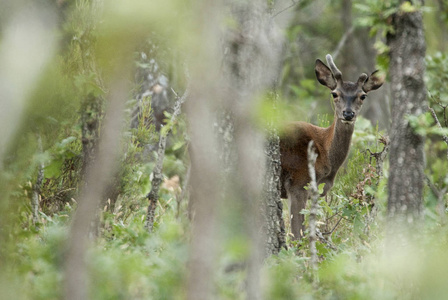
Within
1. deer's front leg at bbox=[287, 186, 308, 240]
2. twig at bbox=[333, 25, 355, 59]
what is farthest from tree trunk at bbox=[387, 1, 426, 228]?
twig at bbox=[333, 25, 355, 59]

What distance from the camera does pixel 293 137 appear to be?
25.8ft

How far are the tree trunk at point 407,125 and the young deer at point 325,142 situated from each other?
3228mm

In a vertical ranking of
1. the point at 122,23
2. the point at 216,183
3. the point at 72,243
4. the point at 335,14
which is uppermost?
the point at 335,14

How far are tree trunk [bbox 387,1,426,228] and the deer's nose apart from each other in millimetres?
3383

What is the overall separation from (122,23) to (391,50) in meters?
2.29

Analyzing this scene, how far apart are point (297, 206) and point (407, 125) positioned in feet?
Answer: 11.0

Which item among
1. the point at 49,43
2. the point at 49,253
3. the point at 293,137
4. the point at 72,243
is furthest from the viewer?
the point at 293,137

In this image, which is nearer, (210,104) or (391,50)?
(210,104)

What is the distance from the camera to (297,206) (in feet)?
24.4

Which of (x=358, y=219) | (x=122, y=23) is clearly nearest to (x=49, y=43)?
(x=122, y=23)

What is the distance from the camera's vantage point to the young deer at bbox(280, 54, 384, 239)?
Answer: 25.1 ft

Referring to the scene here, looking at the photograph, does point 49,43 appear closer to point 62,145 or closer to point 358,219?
point 62,145

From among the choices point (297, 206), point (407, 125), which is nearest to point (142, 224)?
point (407, 125)

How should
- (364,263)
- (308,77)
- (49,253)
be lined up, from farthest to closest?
(308,77) → (364,263) → (49,253)
